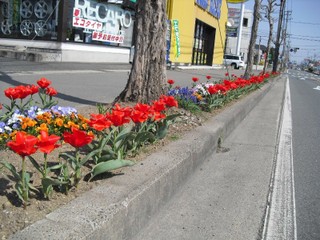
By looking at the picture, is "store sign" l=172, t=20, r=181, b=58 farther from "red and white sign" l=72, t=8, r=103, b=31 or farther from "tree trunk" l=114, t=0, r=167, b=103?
"tree trunk" l=114, t=0, r=167, b=103

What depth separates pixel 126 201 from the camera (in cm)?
263

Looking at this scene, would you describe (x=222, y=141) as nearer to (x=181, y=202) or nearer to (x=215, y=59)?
(x=181, y=202)

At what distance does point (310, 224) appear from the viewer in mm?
3506

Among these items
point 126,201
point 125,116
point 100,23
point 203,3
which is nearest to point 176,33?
point 100,23

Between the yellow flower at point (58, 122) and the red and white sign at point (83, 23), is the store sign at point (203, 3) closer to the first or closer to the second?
the red and white sign at point (83, 23)

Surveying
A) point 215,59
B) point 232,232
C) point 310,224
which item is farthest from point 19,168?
point 215,59

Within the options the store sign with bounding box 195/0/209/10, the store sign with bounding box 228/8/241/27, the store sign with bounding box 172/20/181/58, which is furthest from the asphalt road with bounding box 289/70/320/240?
the store sign with bounding box 228/8/241/27

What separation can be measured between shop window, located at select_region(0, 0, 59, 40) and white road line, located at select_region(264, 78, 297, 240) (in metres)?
14.9

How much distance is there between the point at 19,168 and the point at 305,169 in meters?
4.08

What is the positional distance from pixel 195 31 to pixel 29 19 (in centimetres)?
1796

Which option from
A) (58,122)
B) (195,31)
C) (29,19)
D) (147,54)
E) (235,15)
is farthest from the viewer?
(235,15)

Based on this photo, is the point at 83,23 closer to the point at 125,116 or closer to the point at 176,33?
the point at 176,33

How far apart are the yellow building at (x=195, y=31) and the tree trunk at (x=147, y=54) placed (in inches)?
459

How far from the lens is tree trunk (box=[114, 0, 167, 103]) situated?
19.0ft
